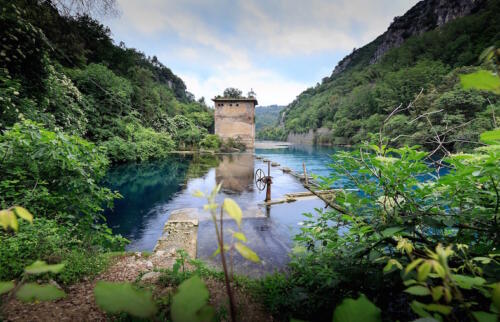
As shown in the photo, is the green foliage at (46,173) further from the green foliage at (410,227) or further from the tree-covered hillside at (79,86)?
the green foliage at (410,227)

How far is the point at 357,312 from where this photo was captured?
0.45 metres

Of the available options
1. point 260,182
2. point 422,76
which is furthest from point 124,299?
point 422,76

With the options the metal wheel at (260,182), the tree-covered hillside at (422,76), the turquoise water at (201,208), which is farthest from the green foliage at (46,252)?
the tree-covered hillside at (422,76)

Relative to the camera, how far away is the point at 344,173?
1937 mm

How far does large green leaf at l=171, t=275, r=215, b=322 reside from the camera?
388 millimetres

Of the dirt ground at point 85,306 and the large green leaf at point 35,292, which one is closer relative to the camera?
the large green leaf at point 35,292

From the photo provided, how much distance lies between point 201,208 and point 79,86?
1585 cm

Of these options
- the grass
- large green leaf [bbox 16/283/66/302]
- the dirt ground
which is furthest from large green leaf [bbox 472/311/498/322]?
the dirt ground

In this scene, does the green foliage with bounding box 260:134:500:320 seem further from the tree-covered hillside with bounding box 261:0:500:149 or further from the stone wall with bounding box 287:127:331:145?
the stone wall with bounding box 287:127:331:145

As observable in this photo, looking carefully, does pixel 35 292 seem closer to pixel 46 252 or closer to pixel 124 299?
pixel 124 299

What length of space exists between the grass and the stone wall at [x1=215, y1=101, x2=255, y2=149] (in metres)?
29.7

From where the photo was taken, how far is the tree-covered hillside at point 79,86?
15.1 ft

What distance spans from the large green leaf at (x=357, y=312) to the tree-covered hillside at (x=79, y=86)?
18.4ft

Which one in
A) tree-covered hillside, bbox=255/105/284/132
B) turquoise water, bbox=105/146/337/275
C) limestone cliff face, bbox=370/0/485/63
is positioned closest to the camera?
turquoise water, bbox=105/146/337/275
